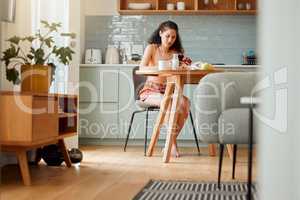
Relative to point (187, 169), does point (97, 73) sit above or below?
above

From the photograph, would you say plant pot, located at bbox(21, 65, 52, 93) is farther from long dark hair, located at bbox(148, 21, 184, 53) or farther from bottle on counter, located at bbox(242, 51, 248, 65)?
bottle on counter, located at bbox(242, 51, 248, 65)

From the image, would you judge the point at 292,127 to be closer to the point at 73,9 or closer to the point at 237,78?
the point at 237,78

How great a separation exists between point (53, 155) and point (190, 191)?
1.52 meters

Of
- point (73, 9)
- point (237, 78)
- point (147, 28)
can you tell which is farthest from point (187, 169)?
point (147, 28)

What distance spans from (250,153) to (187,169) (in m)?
1.79

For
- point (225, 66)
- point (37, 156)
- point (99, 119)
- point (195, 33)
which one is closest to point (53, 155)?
point (37, 156)

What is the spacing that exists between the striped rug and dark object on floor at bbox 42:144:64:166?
107cm

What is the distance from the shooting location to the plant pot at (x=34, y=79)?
333 cm

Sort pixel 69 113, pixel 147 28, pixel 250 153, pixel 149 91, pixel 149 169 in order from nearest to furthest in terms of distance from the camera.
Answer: pixel 250 153 < pixel 149 169 < pixel 69 113 < pixel 149 91 < pixel 147 28

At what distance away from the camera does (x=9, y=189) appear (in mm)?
2691

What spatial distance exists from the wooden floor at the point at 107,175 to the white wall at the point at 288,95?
202 centimetres

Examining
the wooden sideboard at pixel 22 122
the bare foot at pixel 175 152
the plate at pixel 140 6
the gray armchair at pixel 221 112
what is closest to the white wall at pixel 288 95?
the gray armchair at pixel 221 112

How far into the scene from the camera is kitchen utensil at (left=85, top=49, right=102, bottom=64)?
603cm

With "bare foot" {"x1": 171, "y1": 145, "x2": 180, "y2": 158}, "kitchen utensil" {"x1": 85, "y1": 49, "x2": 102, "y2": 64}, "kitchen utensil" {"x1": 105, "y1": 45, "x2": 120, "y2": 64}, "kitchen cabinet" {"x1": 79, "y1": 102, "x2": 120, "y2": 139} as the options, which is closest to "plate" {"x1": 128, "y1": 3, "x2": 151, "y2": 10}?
"kitchen utensil" {"x1": 105, "y1": 45, "x2": 120, "y2": 64}
